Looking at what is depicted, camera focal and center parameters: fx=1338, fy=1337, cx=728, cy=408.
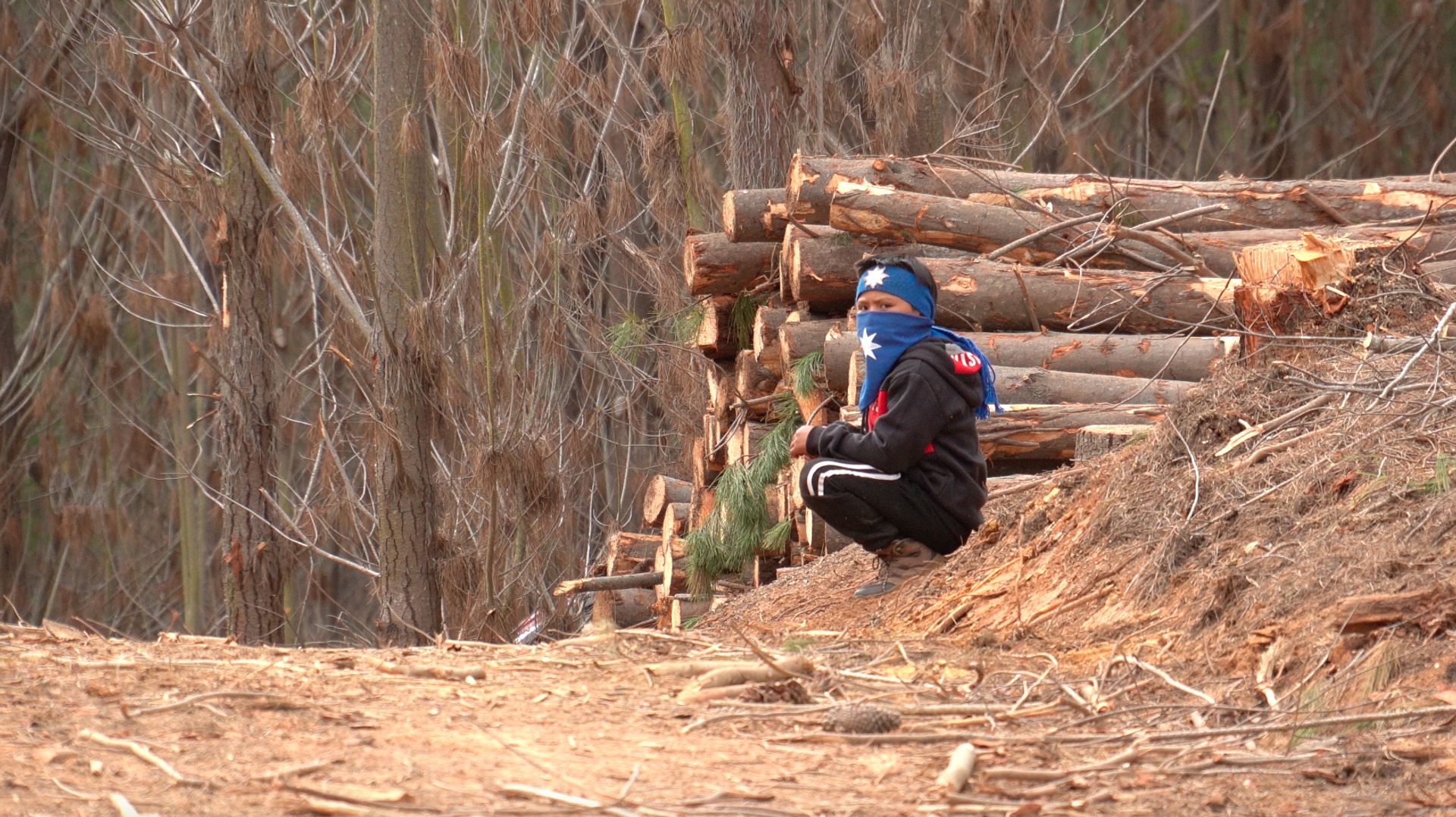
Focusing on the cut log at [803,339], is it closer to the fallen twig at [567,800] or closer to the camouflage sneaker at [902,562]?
the camouflage sneaker at [902,562]

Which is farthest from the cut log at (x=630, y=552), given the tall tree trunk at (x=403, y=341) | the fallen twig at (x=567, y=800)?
the fallen twig at (x=567, y=800)

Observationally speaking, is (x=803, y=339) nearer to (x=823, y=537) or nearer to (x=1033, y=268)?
(x=823, y=537)

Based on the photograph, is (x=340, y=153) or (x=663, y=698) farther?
(x=340, y=153)

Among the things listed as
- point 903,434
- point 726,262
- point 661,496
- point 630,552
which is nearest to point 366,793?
point 903,434

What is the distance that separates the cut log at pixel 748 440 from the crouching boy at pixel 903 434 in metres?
2.43

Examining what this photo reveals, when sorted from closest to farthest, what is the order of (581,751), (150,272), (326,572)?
(581,751)
(150,272)
(326,572)

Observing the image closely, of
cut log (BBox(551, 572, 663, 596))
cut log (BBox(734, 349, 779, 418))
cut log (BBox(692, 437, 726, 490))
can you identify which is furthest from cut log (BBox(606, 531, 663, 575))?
cut log (BBox(734, 349, 779, 418))

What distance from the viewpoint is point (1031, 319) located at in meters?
6.52

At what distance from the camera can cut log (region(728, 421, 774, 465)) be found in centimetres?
747

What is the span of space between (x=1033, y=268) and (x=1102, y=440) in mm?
1293

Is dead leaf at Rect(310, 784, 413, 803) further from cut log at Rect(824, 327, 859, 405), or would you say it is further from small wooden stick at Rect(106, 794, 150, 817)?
cut log at Rect(824, 327, 859, 405)

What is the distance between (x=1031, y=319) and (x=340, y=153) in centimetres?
793

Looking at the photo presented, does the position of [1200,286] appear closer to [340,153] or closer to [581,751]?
[581,751]

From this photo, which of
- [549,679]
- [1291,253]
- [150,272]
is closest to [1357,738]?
[549,679]
